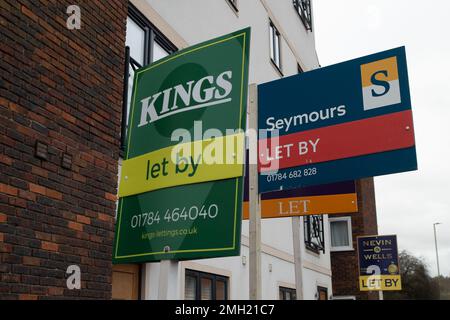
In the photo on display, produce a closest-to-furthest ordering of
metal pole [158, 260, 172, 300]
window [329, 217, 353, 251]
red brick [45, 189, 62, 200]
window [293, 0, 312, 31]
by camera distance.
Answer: metal pole [158, 260, 172, 300], red brick [45, 189, 62, 200], window [293, 0, 312, 31], window [329, 217, 353, 251]

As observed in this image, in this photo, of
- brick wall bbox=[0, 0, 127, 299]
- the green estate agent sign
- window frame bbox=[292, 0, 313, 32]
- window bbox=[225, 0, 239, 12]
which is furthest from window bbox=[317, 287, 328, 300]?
the green estate agent sign

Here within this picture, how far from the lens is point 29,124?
5281mm

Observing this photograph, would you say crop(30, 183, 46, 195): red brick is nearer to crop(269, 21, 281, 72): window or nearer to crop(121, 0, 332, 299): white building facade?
crop(121, 0, 332, 299): white building facade

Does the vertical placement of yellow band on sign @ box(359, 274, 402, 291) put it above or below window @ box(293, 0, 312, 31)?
below

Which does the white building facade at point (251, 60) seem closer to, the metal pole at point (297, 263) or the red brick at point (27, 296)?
the red brick at point (27, 296)

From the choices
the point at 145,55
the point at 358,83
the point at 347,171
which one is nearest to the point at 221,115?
the point at 347,171

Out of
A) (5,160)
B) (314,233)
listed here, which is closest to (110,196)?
(5,160)

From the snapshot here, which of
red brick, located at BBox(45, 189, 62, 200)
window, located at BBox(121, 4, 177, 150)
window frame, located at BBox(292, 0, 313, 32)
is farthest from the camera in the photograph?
window frame, located at BBox(292, 0, 313, 32)

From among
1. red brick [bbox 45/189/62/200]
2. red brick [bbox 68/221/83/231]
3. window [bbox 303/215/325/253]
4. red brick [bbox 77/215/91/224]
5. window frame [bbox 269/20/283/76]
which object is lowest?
red brick [bbox 68/221/83/231]

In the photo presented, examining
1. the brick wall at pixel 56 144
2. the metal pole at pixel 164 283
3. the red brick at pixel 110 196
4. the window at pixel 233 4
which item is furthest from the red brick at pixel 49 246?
the window at pixel 233 4

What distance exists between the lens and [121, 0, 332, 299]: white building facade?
829 centimetres

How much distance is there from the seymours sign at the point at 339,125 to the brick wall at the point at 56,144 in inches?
71.4

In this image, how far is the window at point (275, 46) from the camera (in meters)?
15.3
